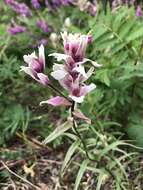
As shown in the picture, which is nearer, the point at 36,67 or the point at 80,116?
the point at 36,67

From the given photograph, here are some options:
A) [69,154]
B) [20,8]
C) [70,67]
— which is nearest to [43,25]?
[20,8]

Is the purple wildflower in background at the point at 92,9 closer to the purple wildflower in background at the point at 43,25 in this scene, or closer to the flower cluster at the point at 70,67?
the purple wildflower in background at the point at 43,25

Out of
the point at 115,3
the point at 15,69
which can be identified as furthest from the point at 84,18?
the point at 15,69

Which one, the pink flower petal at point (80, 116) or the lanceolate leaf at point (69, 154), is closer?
the pink flower petal at point (80, 116)

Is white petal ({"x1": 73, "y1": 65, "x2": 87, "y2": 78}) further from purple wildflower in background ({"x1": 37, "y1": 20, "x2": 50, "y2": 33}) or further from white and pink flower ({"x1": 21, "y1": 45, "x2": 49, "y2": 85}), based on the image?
purple wildflower in background ({"x1": 37, "y1": 20, "x2": 50, "y2": 33})

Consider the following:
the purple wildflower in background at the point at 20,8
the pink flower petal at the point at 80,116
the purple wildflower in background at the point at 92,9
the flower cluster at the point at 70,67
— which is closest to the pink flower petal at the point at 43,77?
the flower cluster at the point at 70,67

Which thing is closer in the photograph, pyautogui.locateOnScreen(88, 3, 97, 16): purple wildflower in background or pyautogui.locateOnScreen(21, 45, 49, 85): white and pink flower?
pyautogui.locateOnScreen(21, 45, 49, 85): white and pink flower

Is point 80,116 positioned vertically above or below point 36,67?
below

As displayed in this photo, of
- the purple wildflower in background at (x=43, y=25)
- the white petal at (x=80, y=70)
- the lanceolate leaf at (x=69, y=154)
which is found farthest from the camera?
the purple wildflower in background at (x=43, y=25)

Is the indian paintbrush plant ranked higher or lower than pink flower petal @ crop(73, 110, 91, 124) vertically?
higher

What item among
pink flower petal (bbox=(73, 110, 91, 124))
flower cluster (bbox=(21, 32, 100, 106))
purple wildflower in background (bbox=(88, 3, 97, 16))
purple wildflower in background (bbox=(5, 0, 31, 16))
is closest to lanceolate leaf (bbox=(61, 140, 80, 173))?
pink flower petal (bbox=(73, 110, 91, 124))

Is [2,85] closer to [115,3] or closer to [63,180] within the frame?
[63,180]

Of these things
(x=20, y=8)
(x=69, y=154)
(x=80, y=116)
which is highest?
(x=20, y=8)

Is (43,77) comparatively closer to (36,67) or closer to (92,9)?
(36,67)
